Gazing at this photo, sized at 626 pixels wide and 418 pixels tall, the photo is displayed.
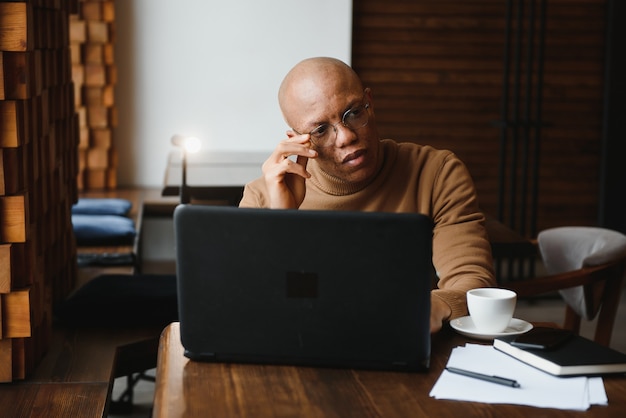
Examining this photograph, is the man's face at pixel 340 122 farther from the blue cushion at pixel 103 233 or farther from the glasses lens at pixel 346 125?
the blue cushion at pixel 103 233

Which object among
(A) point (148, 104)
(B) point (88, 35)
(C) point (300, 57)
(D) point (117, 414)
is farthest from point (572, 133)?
(D) point (117, 414)

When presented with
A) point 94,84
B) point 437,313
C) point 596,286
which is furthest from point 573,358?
point 94,84

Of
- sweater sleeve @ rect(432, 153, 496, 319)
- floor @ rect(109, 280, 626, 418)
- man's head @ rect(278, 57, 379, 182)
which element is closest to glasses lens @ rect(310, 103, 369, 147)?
man's head @ rect(278, 57, 379, 182)

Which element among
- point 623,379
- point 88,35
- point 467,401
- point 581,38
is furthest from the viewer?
point 581,38

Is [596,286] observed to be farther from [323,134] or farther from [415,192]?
[323,134]

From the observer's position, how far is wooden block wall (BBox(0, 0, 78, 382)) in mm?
2301

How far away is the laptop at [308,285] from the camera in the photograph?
4.86ft

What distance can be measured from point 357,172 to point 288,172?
167mm

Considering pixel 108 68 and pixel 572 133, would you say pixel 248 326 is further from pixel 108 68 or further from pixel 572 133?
pixel 572 133

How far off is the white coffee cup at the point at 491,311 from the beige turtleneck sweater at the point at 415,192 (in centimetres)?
45

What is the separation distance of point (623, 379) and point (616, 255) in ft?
6.16

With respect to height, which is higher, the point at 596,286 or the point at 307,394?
the point at 307,394

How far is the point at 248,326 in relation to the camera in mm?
1558

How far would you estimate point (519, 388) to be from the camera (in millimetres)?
Result: 1485
